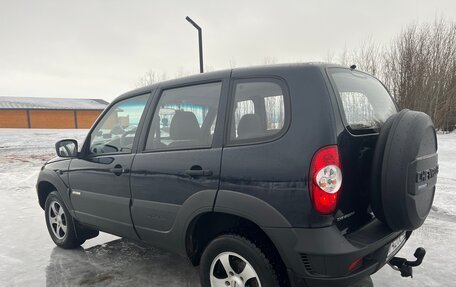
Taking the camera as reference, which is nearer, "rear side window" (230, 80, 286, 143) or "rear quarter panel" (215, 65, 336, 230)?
"rear quarter panel" (215, 65, 336, 230)

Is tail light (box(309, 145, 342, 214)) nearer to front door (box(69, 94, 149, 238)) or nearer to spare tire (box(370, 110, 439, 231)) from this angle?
spare tire (box(370, 110, 439, 231))

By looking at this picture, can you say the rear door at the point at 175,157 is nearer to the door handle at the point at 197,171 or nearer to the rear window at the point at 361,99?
the door handle at the point at 197,171

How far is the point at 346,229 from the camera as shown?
2070 mm

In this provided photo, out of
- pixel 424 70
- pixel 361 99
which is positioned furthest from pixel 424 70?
pixel 361 99

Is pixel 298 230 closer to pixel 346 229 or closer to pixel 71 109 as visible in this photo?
pixel 346 229

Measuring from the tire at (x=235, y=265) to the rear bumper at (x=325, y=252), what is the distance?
0.51ft

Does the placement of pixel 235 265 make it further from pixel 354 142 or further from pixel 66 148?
pixel 66 148

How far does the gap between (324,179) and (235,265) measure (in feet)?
3.13

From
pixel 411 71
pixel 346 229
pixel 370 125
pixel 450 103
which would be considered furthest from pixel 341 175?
pixel 450 103

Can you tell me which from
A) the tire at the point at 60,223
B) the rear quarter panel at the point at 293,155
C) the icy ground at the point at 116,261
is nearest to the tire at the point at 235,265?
the rear quarter panel at the point at 293,155

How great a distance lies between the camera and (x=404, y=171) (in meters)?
2.03

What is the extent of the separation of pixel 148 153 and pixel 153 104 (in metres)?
0.47

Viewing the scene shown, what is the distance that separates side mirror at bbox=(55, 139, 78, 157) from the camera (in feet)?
11.7

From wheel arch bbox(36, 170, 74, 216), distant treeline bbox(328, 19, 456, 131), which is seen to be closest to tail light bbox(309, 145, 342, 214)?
wheel arch bbox(36, 170, 74, 216)
